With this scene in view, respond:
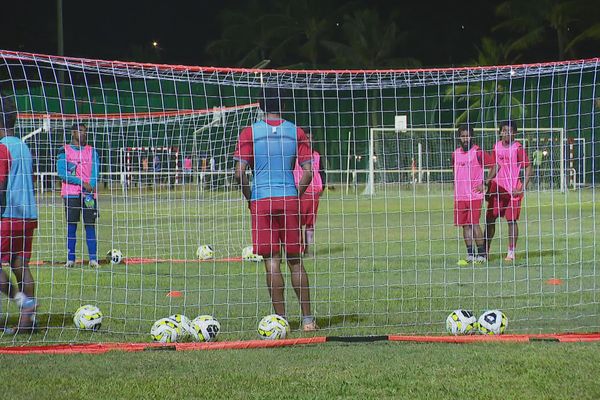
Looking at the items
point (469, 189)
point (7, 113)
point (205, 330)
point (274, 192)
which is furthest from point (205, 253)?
point (205, 330)

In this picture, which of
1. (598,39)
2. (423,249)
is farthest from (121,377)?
(598,39)

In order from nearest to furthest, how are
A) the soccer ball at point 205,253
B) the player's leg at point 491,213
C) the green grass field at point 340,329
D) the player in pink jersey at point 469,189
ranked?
the green grass field at point 340,329, the player's leg at point 491,213, the player in pink jersey at point 469,189, the soccer ball at point 205,253

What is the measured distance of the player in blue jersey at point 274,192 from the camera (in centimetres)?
753

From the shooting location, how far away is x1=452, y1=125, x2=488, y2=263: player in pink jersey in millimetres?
12555

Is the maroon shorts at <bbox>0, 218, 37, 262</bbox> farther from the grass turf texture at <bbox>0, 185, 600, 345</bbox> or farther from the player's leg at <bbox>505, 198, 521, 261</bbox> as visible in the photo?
the player's leg at <bbox>505, 198, 521, 261</bbox>

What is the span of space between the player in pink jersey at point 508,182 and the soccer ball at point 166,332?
6.17 metres

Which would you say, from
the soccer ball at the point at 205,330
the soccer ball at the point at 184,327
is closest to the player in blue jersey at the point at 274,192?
the soccer ball at the point at 205,330

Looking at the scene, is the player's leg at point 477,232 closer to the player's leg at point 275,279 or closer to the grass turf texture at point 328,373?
the player's leg at point 275,279

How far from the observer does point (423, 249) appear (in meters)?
14.6

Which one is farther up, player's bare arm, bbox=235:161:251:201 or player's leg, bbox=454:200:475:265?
player's bare arm, bbox=235:161:251:201

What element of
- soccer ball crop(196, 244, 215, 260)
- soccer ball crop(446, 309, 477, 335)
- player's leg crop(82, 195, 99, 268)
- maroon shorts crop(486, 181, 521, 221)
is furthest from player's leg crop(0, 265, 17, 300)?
maroon shorts crop(486, 181, 521, 221)

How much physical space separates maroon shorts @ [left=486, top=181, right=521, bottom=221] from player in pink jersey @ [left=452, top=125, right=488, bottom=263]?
209mm

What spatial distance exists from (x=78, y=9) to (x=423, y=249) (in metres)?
53.6

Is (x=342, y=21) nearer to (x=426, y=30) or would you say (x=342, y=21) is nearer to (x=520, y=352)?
(x=426, y=30)
